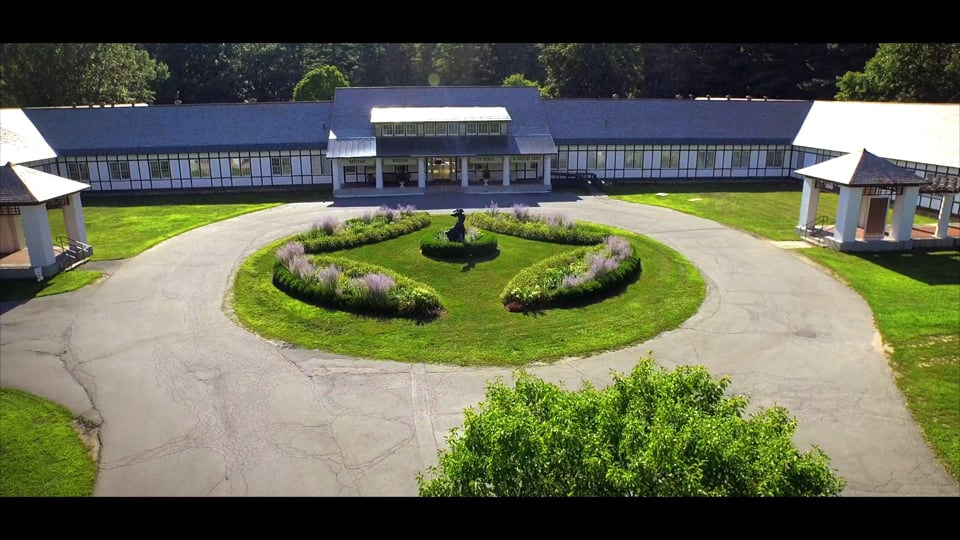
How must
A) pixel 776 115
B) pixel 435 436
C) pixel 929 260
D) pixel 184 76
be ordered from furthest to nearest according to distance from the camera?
pixel 184 76
pixel 776 115
pixel 929 260
pixel 435 436

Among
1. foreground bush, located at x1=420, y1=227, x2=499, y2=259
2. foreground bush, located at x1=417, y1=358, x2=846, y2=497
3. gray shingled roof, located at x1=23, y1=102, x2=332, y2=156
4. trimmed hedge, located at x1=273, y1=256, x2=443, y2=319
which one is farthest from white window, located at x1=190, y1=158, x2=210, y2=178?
foreground bush, located at x1=417, y1=358, x2=846, y2=497

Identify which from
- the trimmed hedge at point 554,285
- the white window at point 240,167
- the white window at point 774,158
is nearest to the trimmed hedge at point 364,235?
the trimmed hedge at point 554,285

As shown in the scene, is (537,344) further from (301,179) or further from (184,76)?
(184,76)

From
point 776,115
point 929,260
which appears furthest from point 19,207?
point 776,115

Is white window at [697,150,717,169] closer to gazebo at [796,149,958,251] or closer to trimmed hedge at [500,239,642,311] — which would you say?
gazebo at [796,149,958,251]

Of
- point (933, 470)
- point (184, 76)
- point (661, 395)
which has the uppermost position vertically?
point (184, 76)

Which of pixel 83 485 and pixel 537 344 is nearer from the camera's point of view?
pixel 83 485

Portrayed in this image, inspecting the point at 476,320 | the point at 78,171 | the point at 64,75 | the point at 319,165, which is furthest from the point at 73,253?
the point at 64,75
